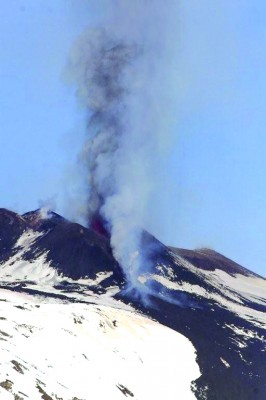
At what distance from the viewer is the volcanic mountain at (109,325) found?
6162cm

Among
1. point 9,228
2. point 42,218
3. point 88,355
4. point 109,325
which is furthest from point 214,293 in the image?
point 88,355

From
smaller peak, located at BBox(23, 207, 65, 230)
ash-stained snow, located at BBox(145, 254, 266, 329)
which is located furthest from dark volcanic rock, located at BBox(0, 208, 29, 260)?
ash-stained snow, located at BBox(145, 254, 266, 329)

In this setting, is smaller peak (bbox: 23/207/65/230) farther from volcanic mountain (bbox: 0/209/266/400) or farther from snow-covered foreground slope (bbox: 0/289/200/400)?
snow-covered foreground slope (bbox: 0/289/200/400)

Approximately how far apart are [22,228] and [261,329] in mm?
72379

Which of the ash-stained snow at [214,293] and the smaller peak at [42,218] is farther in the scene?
the smaller peak at [42,218]

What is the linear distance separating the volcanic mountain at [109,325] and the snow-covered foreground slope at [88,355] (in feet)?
0.64

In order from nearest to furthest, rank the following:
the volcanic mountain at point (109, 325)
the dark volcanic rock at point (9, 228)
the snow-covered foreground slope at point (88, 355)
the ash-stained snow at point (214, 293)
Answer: the snow-covered foreground slope at point (88, 355) < the volcanic mountain at point (109, 325) < the ash-stained snow at point (214, 293) < the dark volcanic rock at point (9, 228)

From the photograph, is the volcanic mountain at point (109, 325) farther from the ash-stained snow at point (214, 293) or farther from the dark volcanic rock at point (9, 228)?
the ash-stained snow at point (214, 293)

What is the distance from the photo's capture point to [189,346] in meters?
98.8

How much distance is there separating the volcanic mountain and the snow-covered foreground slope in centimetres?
19

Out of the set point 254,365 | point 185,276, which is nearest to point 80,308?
point 254,365

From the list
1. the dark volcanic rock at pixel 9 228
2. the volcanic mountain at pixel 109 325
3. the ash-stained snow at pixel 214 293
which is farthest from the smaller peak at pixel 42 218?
the ash-stained snow at pixel 214 293

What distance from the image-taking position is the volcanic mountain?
61625 millimetres

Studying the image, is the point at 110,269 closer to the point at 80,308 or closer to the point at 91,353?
the point at 80,308
